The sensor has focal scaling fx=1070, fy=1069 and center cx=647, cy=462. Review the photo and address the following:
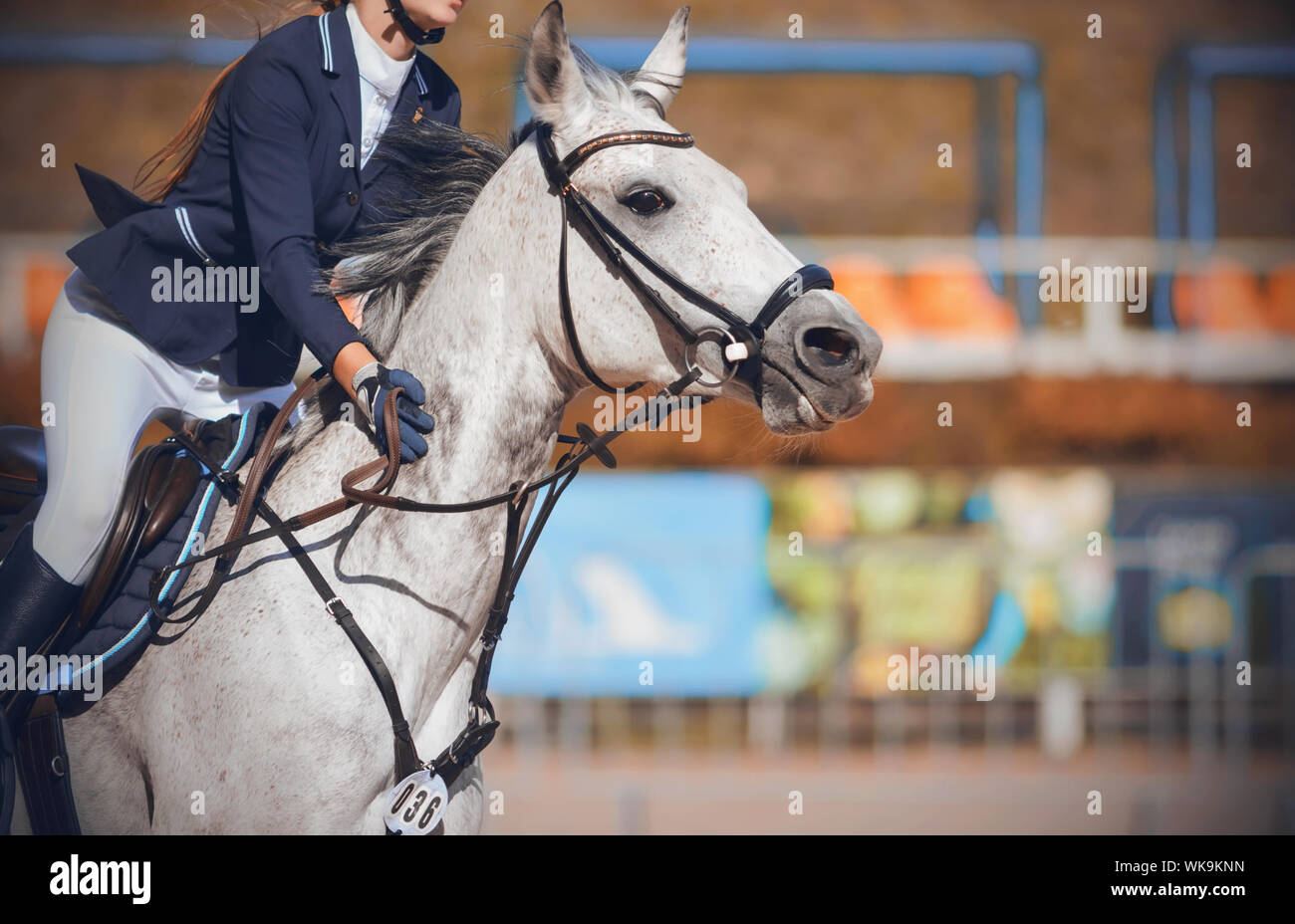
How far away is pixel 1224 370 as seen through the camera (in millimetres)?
10227

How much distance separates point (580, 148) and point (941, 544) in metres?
6.33

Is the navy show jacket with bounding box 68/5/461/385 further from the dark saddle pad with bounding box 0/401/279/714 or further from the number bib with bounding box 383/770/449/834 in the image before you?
the number bib with bounding box 383/770/449/834

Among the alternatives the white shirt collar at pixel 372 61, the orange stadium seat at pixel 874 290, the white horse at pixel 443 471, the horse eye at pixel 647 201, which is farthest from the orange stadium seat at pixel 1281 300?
the white shirt collar at pixel 372 61

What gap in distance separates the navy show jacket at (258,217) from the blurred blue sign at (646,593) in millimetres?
4902

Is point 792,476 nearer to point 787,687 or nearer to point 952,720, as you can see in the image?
point 787,687

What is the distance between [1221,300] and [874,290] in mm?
3391

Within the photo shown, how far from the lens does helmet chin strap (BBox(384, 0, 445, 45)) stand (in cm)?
251

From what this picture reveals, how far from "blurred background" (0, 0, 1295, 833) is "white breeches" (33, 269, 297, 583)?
271cm

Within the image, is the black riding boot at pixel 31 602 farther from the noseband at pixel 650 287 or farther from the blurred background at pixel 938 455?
the blurred background at pixel 938 455

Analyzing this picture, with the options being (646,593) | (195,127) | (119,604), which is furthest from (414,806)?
(646,593)

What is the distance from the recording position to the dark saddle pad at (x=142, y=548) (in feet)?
7.75

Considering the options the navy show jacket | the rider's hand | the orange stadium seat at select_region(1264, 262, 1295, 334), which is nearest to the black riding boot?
the navy show jacket

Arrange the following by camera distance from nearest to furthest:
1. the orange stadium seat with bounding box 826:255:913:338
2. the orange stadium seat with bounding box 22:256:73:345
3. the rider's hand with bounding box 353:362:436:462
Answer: the rider's hand with bounding box 353:362:436:462 < the orange stadium seat with bounding box 22:256:73:345 < the orange stadium seat with bounding box 826:255:913:338
